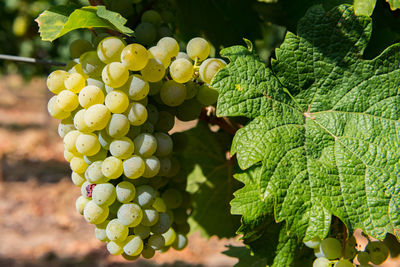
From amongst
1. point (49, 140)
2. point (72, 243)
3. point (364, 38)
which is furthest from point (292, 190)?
point (49, 140)

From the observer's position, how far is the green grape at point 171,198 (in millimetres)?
962

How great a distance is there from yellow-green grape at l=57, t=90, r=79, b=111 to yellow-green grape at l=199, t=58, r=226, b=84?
0.83 ft

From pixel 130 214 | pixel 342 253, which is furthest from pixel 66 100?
pixel 342 253

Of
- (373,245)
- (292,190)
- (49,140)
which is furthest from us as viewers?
(49,140)

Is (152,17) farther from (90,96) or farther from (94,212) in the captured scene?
(94,212)

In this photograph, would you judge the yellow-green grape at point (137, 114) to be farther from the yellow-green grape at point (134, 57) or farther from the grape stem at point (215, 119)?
the grape stem at point (215, 119)

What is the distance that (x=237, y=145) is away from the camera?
0.73 metres

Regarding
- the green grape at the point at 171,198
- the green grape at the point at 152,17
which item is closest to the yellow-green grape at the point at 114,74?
the green grape at the point at 152,17

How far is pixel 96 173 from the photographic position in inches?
30.1

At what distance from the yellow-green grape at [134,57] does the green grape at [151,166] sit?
0.57 feet

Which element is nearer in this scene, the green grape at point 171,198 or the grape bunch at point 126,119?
the grape bunch at point 126,119

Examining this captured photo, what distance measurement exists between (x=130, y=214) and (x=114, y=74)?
26cm

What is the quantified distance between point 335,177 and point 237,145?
0.19 meters

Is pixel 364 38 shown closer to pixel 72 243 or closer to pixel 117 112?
pixel 117 112
